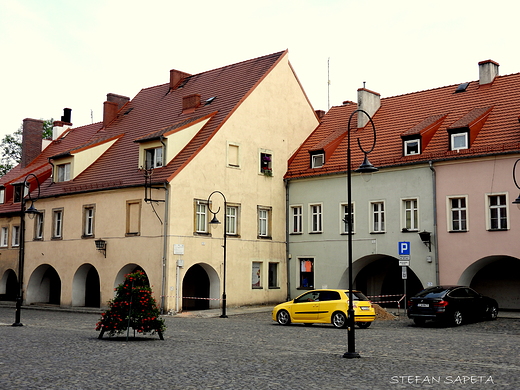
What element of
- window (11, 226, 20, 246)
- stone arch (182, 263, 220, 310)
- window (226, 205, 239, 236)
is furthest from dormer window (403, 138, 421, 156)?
window (11, 226, 20, 246)

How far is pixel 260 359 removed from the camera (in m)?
14.5

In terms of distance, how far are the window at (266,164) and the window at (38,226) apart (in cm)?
1329

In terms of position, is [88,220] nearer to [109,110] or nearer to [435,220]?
[109,110]

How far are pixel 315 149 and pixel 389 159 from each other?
474 centimetres

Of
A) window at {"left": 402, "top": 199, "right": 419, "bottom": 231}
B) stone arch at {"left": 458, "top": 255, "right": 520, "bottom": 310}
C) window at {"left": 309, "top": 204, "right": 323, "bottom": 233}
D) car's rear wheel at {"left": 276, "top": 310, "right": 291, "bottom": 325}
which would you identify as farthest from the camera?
window at {"left": 309, "top": 204, "right": 323, "bottom": 233}

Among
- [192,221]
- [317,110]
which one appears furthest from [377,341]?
[317,110]

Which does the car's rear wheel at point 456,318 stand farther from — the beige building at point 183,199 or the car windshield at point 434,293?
the beige building at point 183,199

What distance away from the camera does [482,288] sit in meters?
32.8

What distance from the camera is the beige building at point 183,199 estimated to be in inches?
1267

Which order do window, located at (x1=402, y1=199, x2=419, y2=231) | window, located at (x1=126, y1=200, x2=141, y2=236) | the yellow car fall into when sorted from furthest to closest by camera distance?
1. window, located at (x1=126, y1=200, x2=141, y2=236)
2. window, located at (x1=402, y1=199, x2=419, y2=231)
3. the yellow car

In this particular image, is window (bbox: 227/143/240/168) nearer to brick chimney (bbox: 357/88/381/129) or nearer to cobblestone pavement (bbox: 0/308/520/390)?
brick chimney (bbox: 357/88/381/129)

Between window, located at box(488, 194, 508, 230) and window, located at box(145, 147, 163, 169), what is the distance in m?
15.9

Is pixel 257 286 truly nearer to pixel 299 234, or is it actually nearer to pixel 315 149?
pixel 299 234

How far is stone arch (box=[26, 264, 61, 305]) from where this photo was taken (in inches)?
1533
